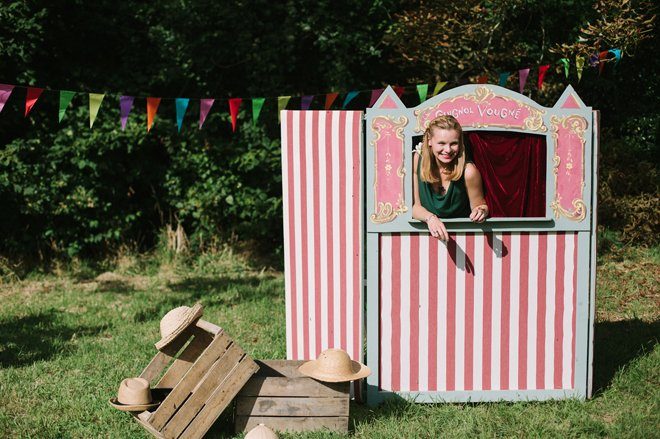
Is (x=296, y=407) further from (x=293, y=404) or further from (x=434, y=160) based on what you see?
(x=434, y=160)

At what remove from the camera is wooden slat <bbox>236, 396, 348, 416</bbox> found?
4348mm

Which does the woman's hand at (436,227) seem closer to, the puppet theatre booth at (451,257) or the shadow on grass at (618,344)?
the puppet theatre booth at (451,257)

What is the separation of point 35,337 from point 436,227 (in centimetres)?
403

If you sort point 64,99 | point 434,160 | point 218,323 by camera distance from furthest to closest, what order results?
point 218,323 < point 64,99 < point 434,160

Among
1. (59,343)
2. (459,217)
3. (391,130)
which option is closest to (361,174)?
(391,130)

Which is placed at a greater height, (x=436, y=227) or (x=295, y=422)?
(x=436, y=227)

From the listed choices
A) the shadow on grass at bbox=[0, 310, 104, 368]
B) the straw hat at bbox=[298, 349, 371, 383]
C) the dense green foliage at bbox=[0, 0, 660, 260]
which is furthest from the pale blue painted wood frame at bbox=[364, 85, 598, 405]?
the dense green foliage at bbox=[0, 0, 660, 260]

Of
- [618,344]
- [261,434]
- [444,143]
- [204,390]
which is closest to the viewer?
[261,434]

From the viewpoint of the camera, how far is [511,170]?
15.4 ft

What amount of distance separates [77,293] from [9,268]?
140 centimetres

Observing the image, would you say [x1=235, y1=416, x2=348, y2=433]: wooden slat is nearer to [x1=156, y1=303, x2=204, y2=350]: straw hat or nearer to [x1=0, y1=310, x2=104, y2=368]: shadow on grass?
[x1=156, y1=303, x2=204, y2=350]: straw hat

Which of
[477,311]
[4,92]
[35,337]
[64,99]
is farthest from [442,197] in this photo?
[4,92]

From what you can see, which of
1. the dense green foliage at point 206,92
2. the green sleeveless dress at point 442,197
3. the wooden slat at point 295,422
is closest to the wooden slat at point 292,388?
the wooden slat at point 295,422

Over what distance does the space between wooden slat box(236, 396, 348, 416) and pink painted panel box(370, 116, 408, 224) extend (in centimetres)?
118
